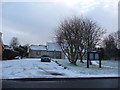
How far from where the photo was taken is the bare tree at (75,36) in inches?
1786

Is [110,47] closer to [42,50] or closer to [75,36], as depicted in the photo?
[75,36]

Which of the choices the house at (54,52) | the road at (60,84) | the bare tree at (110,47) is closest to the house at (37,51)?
the house at (54,52)

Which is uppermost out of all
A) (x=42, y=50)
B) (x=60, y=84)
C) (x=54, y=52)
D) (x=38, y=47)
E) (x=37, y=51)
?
(x=38, y=47)

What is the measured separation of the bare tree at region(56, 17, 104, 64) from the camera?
4538 cm

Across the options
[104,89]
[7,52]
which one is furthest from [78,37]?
[104,89]

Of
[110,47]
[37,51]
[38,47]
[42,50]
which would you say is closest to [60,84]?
[110,47]

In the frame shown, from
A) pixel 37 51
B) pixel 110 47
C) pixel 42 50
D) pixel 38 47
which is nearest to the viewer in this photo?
pixel 110 47

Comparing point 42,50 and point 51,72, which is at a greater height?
point 42,50

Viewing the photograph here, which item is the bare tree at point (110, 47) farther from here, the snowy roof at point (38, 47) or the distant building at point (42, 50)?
the snowy roof at point (38, 47)

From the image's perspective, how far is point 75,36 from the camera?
45.3 meters

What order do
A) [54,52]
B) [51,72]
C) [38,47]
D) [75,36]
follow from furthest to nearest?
1. [38,47]
2. [54,52]
3. [75,36]
4. [51,72]

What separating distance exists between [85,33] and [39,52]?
78.2 meters

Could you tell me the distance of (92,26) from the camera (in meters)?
49.9

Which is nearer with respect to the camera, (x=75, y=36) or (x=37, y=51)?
(x=75, y=36)
